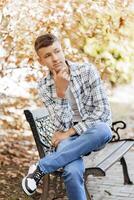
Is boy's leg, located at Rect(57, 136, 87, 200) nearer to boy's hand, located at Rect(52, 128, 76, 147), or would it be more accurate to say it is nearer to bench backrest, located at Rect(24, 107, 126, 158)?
boy's hand, located at Rect(52, 128, 76, 147)

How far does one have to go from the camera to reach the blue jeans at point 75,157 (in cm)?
377

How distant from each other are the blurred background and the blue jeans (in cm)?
155

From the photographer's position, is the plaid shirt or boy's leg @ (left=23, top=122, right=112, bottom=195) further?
the plaid shirt

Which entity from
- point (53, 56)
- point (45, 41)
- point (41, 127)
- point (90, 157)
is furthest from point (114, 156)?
point (45, 41)

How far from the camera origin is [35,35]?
5680mm

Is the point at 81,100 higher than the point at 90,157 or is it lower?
higher

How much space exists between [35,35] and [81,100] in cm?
171

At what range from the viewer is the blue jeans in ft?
12.4

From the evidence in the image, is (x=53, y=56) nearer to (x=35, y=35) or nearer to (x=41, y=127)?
(x=41, y=127)

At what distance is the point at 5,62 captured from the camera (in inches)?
231

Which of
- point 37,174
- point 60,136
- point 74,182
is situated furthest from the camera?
point 60,136

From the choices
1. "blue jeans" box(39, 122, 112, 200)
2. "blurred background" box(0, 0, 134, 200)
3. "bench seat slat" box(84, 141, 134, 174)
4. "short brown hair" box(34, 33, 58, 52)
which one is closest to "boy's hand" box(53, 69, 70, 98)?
"short brown hair" box(34, 33, 58, 52)

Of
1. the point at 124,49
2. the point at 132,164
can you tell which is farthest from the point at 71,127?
the point at 124,49

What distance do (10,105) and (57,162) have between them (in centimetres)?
294
